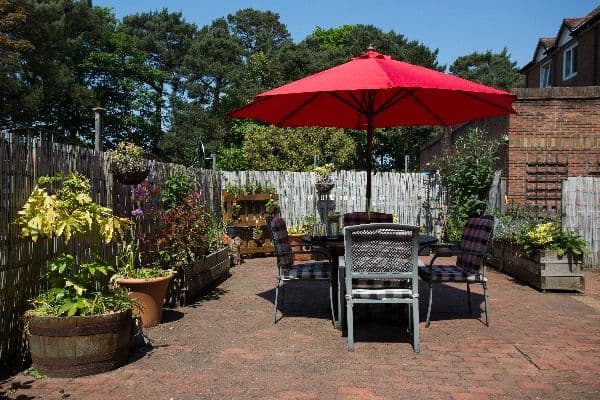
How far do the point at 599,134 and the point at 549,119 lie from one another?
1088 mm

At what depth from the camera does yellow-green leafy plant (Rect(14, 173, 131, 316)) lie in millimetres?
3863

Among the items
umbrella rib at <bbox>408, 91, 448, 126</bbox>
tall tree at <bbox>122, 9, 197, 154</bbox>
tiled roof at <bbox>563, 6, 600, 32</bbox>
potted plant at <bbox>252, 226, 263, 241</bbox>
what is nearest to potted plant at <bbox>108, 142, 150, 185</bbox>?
umbrella rib at <bbox>408, 91, 448, 126</bbox>

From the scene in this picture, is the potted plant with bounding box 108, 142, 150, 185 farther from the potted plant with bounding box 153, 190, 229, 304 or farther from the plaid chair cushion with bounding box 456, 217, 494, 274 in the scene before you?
the plaid chair cushion with bounding box 456, 217, 494, 274

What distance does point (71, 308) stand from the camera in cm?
384

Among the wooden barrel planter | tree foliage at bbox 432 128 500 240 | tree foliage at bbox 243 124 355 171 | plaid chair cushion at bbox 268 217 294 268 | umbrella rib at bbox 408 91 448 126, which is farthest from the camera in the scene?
tree foliage at bbox 243 124 355 171

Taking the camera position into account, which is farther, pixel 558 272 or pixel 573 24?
pixel 573 24

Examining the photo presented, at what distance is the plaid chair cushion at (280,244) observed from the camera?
5.49 m

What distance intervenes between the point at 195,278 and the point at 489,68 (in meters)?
46.0

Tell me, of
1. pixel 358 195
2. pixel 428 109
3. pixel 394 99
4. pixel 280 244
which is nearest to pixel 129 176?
pixel 280 244

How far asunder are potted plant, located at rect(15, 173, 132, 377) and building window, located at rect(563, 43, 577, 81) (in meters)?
21.0

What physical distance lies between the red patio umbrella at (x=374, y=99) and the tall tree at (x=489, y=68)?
4037cm

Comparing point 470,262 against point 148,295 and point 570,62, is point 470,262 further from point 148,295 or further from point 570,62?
point 570,62

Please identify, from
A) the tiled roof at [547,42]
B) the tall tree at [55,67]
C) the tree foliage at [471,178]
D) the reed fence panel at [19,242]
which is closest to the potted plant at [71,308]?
the reed fence panel at [19,242]

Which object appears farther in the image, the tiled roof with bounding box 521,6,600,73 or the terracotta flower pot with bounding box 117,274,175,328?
the tiled roof with bounding box 521,6,600,73
